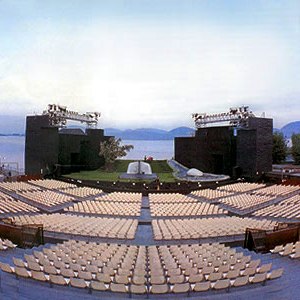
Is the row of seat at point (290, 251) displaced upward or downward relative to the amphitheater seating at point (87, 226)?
upward

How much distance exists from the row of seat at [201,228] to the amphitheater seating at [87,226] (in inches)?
46.7

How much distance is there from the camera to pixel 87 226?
44.4 ft

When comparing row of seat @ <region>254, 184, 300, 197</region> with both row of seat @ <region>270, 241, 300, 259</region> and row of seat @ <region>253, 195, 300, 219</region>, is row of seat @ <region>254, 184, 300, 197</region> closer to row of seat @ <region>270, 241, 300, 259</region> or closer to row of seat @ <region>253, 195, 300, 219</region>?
row of seat @ <region>253, 195, 300, 219</region>

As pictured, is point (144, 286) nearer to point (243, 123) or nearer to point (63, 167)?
point (243, 123)

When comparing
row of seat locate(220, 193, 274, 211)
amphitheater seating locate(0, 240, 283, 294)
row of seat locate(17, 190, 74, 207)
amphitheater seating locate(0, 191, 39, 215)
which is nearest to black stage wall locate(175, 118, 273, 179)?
row of seat locate(220, 193, 274, 211)

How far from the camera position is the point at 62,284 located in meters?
7.19

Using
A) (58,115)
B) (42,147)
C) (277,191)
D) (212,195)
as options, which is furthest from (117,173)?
(277,191)

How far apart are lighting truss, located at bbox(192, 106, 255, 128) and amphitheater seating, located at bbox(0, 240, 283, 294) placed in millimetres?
25305

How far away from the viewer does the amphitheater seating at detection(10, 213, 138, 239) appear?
41.4ft

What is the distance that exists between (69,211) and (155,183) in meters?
13.1

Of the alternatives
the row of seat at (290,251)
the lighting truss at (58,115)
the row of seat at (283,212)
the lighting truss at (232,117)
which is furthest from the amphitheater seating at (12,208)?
the lighting truss at (232,117)

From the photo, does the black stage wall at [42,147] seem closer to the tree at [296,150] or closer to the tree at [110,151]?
the tree at [110,151]

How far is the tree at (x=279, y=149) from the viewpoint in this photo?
47.8m

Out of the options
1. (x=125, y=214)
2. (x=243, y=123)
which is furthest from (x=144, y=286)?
(x=243, y=123)
